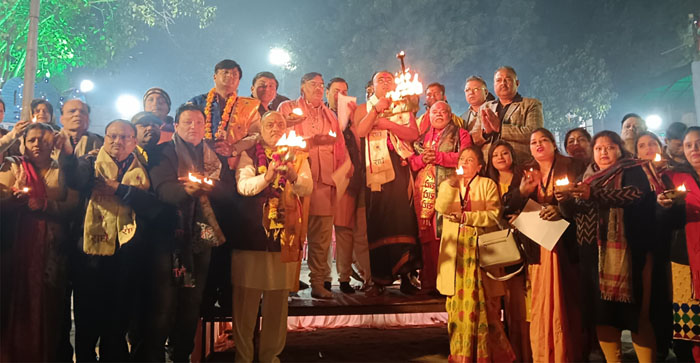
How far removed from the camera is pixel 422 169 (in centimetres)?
541

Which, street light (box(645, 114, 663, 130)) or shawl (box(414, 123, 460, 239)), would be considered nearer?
shawl (box(414, 123, 460, 239))

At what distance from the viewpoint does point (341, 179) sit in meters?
5.28

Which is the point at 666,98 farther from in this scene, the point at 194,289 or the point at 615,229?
the point at 194,289

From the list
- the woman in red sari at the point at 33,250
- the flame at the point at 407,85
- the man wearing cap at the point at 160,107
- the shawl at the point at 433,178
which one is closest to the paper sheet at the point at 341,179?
the shawl at the point at 433,178

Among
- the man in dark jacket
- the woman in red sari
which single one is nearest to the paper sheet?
Result: the man in dark jacket

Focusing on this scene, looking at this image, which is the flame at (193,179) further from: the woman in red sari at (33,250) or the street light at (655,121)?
the street light at (655,121)

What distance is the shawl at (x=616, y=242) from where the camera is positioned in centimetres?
402

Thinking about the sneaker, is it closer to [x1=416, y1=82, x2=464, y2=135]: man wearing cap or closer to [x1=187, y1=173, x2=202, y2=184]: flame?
[x1=416, y1=82, x2=464, y2=135]: man wearing cap

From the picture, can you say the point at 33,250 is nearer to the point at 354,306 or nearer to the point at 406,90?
the point at 354,306

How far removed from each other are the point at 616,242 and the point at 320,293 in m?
3.01

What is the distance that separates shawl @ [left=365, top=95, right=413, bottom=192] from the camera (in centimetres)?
536

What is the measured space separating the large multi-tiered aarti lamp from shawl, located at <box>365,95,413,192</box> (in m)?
0.23

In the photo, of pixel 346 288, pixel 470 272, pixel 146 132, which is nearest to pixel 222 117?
pixel 146 132

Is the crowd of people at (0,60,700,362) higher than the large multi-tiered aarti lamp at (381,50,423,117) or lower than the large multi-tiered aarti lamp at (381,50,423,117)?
lower
